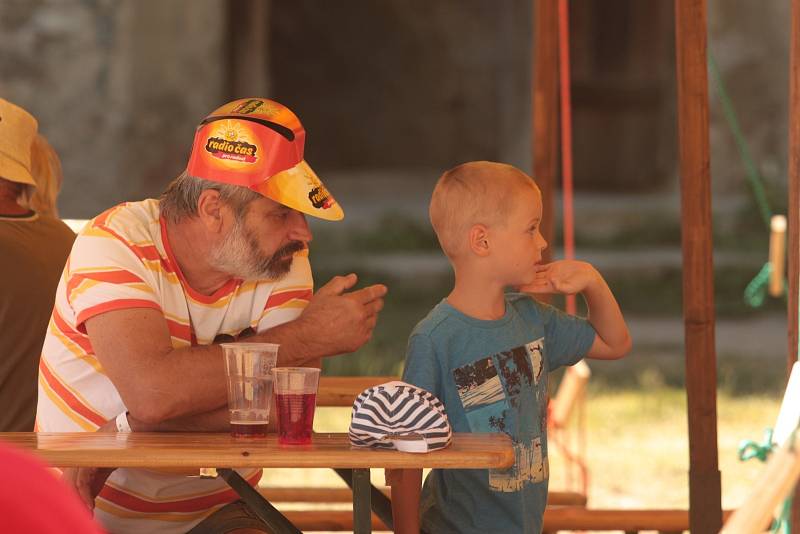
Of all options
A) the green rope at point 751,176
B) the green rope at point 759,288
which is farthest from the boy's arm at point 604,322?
the green rope at point 759,288

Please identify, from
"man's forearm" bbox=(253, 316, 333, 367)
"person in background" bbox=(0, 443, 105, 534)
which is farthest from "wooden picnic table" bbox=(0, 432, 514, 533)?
"person in background" bbox=(0, 443, 105, 534)

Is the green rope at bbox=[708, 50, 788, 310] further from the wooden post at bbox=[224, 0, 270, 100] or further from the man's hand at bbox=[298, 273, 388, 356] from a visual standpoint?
the wooden post at bbox=[224, 0, 270, 100]

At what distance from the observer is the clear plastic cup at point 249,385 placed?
7.54 ft

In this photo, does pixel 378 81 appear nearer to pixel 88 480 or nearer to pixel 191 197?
pixel 191 197

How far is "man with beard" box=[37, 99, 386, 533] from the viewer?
247 centimetres

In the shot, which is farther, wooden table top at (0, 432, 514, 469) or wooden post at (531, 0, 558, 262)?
wooden post at (531, 0, 558, 262)

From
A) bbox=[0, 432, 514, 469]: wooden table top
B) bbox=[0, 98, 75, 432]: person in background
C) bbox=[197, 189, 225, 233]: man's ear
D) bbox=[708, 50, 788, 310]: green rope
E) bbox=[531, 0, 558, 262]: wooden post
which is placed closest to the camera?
bbox=[0, 432, 514, 469]: wooden table top

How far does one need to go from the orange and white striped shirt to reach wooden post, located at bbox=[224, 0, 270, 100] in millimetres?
7528

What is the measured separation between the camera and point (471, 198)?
273cm

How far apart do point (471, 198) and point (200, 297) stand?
0.57m

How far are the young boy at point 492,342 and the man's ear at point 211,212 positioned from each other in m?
0.43

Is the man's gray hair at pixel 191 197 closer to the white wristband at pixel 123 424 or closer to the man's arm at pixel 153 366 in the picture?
the man's arm at pixel 153 366

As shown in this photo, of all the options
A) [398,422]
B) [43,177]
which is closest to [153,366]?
[398,422]

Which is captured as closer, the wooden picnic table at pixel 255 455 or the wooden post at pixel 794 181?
the wooden picnic table at pixel 255 455
